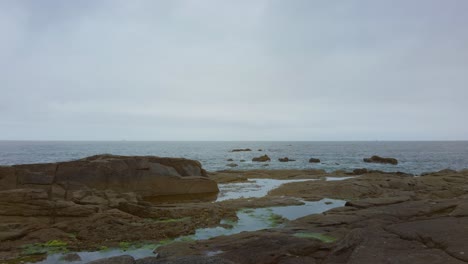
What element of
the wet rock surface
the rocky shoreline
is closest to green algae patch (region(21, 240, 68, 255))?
the rocky shoreline

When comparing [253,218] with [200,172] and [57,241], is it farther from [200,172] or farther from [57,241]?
[200,172]

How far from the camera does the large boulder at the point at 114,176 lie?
2175 centimetres

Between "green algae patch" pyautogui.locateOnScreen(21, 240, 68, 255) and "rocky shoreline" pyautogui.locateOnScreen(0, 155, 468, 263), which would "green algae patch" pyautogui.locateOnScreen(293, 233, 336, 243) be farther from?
"green algae patch" pyautogui.locateOnScreen(21, 240, 68, 255)

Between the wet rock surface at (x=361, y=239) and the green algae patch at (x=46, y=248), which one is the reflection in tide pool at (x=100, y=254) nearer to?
the green algae patch at (x=46, y=248)

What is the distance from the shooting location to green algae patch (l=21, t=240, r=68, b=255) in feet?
38.2

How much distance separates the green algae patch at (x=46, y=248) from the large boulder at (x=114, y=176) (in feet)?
29.2

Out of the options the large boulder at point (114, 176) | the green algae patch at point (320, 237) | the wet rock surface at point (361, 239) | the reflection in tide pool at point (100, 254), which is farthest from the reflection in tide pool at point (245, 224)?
the large boulder at point (114, 176)

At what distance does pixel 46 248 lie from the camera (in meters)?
12.1

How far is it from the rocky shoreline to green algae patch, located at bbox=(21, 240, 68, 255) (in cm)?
4

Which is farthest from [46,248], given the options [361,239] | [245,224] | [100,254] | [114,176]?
[114,176]

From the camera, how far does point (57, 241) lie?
1269 cm

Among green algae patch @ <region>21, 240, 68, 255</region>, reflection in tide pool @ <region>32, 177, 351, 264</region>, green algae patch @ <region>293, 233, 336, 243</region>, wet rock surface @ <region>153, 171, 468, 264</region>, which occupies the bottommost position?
green algae patch @ <region>21, 240, 68, 255</region>

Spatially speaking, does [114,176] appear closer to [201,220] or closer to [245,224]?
[201,220]

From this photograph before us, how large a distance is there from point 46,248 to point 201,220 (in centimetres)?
657
